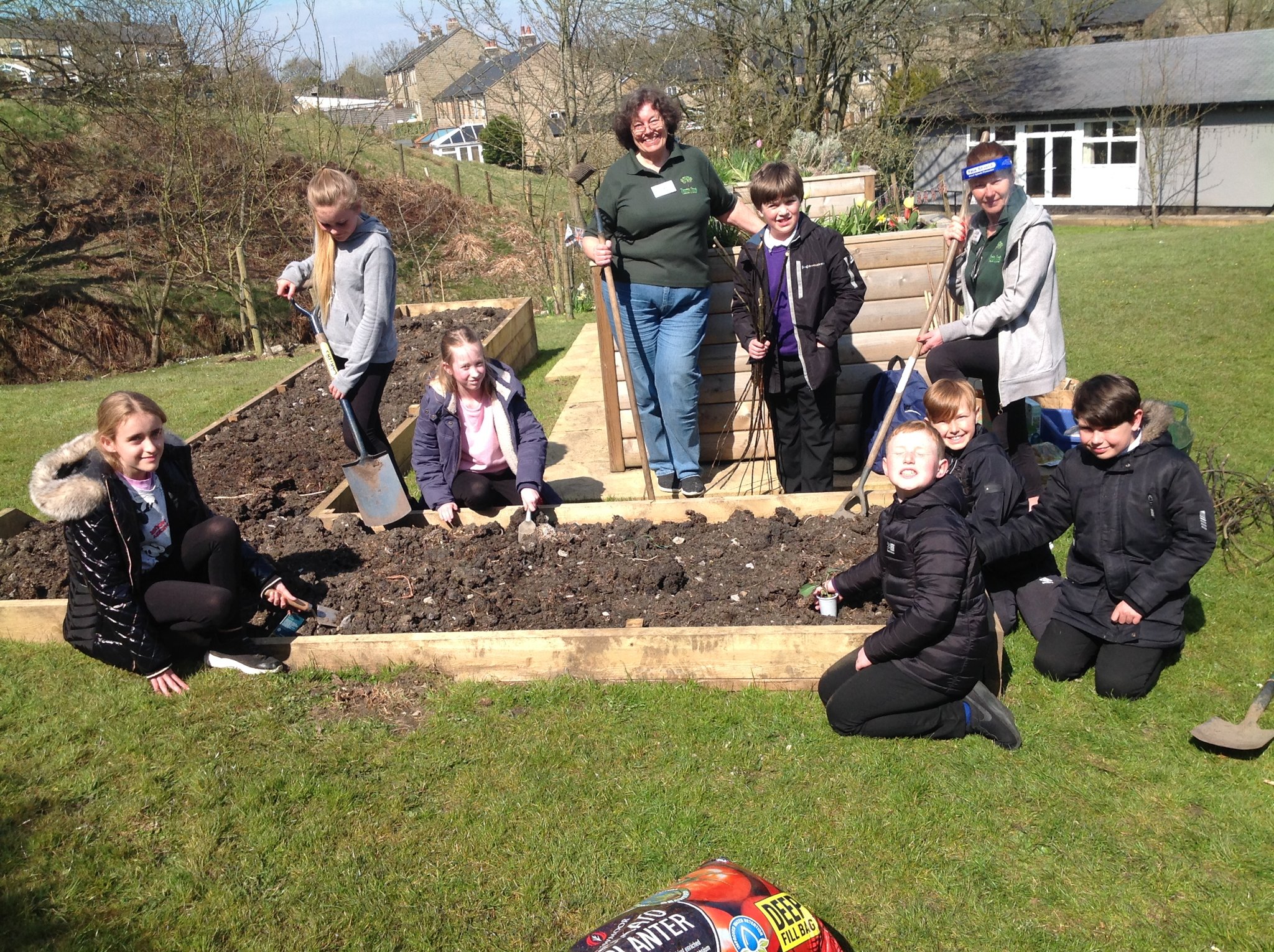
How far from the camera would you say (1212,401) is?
691 cm

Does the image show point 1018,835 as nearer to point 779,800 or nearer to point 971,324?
point 779,800

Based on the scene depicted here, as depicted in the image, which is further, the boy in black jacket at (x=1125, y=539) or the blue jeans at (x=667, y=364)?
the blue jeans at (x=667, y=364)

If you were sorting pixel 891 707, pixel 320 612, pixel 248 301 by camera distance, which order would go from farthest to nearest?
1. pixel 248 301
2. pixel 320 612
3. pixel 891 707

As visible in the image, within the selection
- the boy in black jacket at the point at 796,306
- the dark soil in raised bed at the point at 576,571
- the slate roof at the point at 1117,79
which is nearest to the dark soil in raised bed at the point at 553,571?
the dark soil in raised bed at the point at 576,571

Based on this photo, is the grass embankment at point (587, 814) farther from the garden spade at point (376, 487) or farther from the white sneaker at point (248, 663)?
the garden spade at point (376, 487)

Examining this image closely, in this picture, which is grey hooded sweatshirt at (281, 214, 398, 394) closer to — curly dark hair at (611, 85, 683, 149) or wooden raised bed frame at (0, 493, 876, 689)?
curly dark hair at (611, 85, 683, 149)

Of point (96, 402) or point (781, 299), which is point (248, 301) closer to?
point (96, 402)

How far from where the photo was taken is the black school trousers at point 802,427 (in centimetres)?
541

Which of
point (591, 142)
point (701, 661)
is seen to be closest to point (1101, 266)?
point (591, 142)

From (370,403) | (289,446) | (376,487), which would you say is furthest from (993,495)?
(289,446)

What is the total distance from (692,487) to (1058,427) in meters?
2.27

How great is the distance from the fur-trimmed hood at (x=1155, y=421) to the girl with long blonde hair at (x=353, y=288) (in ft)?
11.3

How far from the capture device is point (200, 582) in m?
3.93

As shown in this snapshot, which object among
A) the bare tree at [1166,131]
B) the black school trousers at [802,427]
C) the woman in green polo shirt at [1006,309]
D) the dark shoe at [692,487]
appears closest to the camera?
the woman in green polo shirt at [1006,309]
